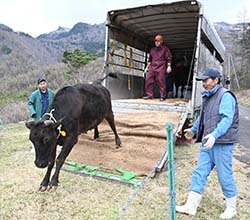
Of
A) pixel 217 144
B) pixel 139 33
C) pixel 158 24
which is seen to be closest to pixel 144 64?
pixel 139 33

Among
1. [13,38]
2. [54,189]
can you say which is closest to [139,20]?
[54,189]

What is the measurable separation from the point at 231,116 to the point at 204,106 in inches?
17.8

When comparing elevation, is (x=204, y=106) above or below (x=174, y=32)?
below

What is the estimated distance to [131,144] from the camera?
5629 mm

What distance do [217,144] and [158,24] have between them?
211 inches

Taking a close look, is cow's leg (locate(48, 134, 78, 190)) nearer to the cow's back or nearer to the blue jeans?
the cow's back

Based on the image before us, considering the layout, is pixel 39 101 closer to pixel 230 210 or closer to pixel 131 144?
pixel 131 144

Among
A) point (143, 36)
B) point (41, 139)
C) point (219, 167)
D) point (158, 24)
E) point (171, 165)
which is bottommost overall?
point (219, 167)

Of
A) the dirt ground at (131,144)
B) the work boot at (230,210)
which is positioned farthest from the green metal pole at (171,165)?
the dirt ground at (131,144)

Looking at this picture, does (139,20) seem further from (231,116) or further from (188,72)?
(231,116)

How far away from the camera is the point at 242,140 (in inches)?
341

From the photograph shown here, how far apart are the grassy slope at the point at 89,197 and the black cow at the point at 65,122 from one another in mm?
307

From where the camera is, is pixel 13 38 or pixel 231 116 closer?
pixel 231 116

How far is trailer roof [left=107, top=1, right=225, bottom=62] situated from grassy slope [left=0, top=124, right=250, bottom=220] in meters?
3.34
